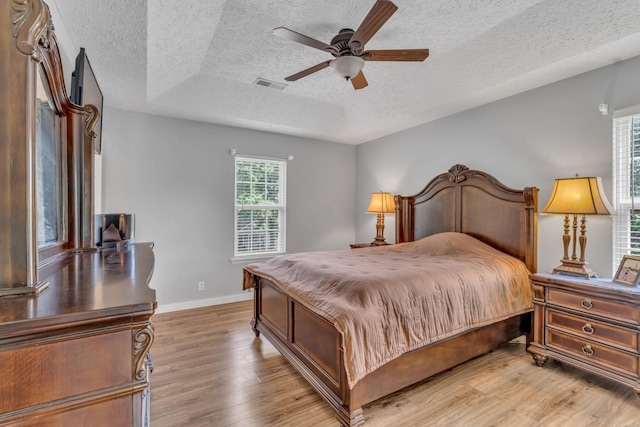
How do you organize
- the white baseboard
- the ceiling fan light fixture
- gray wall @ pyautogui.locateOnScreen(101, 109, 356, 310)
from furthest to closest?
the white baseboard
gray wall @ pyautogui.locateOnScreen(101, 109, 356, 310)
the ceiling fan light fixture

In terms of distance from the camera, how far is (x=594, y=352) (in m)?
2.25

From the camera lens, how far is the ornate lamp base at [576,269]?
8.05 feet

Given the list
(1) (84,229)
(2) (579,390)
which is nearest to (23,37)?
(1) (84,229)

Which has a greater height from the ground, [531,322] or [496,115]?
[496,115]

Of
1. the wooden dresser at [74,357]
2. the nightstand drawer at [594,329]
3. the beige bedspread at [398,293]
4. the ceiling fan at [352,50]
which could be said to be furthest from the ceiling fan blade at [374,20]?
the nightstand drawer at [594,329]

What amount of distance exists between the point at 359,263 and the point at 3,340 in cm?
236

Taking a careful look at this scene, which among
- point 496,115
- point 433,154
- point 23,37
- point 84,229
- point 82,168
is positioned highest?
point 496,115

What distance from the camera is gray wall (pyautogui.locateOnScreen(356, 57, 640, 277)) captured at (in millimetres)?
2643

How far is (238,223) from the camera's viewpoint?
4449 millimetres

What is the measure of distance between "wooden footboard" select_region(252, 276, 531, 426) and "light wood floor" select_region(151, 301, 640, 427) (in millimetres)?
138

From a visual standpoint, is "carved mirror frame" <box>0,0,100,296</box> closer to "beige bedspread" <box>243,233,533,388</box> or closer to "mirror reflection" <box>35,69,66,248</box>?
"mirror reflection" <box>35,69,66,248</box>

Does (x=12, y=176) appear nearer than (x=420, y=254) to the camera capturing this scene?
Yes

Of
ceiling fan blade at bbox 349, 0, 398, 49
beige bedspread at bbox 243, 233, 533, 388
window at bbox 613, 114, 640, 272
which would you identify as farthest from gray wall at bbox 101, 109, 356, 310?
window at bbox 613, 114, 640, 272

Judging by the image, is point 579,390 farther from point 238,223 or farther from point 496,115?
point 238,223
